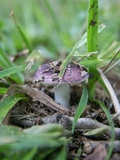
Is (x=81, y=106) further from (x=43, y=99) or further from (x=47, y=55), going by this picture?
(x=47, y=55)

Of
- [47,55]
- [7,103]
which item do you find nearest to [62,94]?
[7,103]

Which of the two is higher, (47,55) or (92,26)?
(47,55)

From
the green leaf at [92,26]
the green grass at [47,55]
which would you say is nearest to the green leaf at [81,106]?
the green grass at [47,55]

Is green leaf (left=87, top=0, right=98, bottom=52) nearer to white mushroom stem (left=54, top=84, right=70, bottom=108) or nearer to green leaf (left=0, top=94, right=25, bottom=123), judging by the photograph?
white mushroom stem (left=54, top=84, right=70, bottom=108)

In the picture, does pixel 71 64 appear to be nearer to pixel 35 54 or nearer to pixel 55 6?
pixel 35 54

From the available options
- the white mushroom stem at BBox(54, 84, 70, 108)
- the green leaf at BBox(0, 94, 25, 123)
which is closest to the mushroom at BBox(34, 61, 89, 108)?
the white mushroom stem at BBox(54, 84, 70, 108)

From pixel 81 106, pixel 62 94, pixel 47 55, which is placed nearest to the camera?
pixel 81 106

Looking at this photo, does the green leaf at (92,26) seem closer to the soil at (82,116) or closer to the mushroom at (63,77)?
the mushroom at (63,77)
